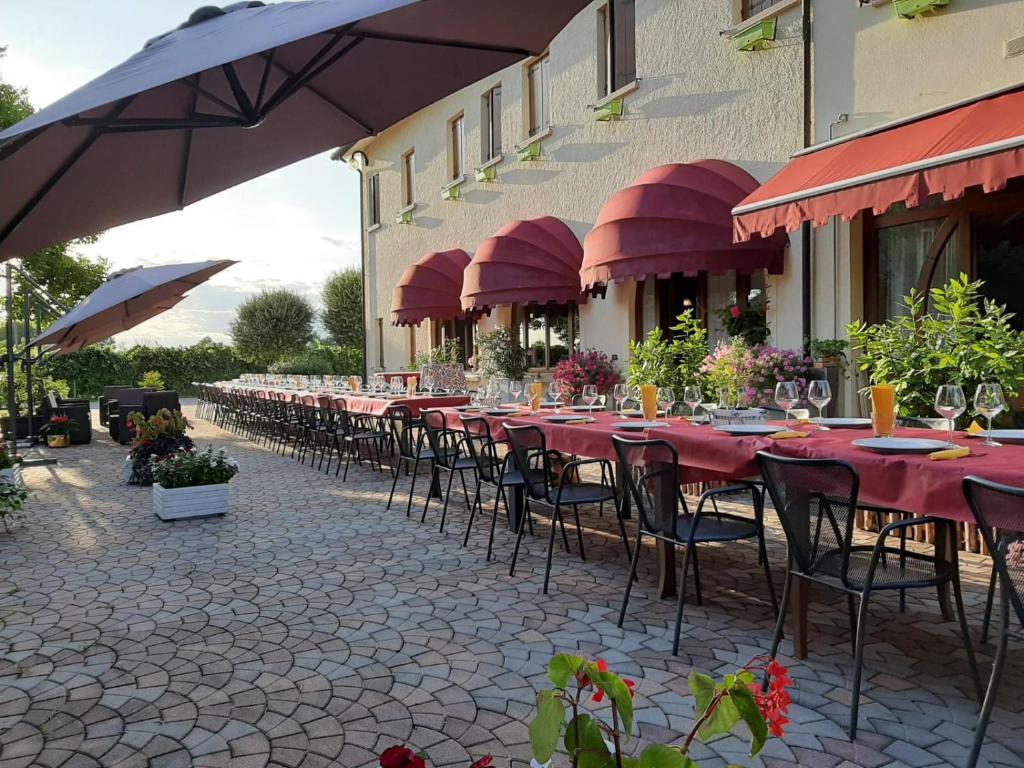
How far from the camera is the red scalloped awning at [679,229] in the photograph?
7547mm

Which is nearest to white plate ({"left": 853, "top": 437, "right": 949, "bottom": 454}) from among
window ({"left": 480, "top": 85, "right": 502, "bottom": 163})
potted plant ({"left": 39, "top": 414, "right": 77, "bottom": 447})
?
window ({"left": 480, "top": 85, "right": 502, "bottom": 163})

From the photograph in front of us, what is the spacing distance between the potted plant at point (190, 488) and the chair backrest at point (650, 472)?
421 cm

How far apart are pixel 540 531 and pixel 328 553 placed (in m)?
1.56

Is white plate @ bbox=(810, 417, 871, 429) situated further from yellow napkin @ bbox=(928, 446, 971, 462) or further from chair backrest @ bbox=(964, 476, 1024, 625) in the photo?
chair backrest @ bbox=(964, 476, 1024, 625)

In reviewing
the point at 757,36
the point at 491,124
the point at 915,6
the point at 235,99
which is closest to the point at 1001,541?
the point at 235,99

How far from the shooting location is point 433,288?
1364 cm

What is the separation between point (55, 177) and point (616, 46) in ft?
29.3

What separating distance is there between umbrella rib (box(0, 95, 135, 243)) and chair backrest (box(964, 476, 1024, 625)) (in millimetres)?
3178

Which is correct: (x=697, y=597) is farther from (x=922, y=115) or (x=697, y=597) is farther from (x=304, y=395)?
(x=304, y=395)

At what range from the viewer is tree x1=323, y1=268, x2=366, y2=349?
87.4 ft

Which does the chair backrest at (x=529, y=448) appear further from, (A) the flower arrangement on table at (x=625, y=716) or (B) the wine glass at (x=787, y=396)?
(A) the flower arrangement on table at (x=625, y=716)

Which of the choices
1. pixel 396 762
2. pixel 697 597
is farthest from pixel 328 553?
pixel 396 762

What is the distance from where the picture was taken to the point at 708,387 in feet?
24.1

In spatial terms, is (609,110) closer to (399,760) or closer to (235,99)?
(235,99)
